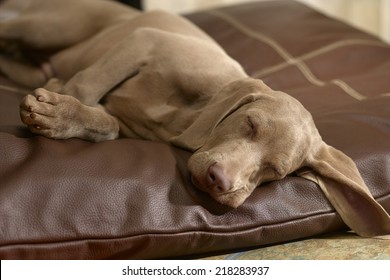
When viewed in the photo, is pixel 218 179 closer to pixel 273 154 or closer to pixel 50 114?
pixel 273 154

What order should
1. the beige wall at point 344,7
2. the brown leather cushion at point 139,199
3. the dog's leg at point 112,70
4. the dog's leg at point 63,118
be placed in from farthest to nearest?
1. the beige wall at point 344,7
2. the dog's leg at point 112,70
3. the dog's leg at point 63,118
4. the brown leather cushion at point 139,199

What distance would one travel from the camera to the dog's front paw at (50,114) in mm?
2248

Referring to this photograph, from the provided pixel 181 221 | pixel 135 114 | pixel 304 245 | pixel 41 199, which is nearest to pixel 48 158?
pixel 41 199

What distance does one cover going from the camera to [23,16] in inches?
144

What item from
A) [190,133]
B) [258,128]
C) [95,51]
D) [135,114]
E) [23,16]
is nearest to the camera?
[258,128]

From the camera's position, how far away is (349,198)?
2332 millimetres

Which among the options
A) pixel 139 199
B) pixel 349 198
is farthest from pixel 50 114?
pixel 349 198

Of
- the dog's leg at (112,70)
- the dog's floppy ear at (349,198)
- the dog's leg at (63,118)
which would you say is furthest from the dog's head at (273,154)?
the dog's leg at (112,70)

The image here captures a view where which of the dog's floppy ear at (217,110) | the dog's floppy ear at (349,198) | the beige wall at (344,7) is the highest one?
the dog's floppy ear at (217,110)

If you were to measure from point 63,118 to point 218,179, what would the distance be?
0.58 m

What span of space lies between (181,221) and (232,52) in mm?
1858

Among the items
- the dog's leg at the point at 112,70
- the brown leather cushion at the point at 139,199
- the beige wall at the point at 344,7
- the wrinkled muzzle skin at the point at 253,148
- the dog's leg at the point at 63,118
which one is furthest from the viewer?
the beige wall at the point at 344,7

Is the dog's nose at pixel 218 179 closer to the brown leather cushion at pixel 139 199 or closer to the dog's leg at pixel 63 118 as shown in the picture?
the brown leather cushion at pixel 139 199
